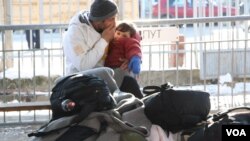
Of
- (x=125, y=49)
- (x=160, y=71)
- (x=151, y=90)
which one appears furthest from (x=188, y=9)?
(x=151, y=90)

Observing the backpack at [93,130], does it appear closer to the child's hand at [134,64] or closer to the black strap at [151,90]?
the black strap at [151,90]

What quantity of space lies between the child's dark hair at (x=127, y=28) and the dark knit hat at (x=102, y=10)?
0.82 feet

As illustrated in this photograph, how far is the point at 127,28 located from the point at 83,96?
1.31 meters

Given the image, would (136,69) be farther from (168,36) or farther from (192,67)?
(192,67)

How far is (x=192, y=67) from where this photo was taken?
22.9 feet

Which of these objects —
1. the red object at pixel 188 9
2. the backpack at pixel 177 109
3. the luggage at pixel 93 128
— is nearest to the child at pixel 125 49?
the backpack at pixel 177 109

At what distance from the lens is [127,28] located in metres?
4.16

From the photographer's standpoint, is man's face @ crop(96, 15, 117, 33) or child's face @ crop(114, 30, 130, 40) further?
child's face @ crop(114, 30, 130, 40)

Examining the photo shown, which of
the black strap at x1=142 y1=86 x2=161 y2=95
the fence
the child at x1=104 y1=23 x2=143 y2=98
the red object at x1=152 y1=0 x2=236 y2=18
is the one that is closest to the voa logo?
the black strap at x1=142 y1=86 x2=161 y2=95

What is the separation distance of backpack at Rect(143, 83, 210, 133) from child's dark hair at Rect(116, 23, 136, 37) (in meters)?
1.13

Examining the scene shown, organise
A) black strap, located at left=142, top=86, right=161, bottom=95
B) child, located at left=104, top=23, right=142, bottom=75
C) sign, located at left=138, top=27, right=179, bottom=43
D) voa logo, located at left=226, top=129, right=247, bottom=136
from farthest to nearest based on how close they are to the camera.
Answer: sign, located at left=138, top=27, right=179, bottom=43
child, located at left=104, top=23, right=142, bottom=75
black strap, located at left=142, top=86, right=161, bottom=95
voa logo, located at left=226, top=129, right=247, bottom=136

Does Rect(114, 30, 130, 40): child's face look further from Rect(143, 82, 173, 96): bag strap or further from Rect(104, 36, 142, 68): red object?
Rect(143, 82, 173, 96): bag strap

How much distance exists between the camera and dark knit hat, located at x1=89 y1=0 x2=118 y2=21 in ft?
12.8

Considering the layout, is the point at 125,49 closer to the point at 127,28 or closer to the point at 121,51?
the point at 121,51
